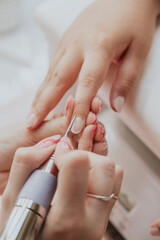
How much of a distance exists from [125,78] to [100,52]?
68 millimetres

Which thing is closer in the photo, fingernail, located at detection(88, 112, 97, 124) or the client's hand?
the client's hand

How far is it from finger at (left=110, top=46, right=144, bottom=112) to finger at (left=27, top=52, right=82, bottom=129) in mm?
86

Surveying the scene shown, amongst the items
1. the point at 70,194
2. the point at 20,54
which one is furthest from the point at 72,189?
the point at 20,54

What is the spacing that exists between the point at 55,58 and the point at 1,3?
1.80 ft

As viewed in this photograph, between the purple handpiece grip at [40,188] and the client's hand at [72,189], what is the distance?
0.01 m

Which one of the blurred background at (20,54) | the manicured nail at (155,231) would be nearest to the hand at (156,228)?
the manicured nail at (155,231)

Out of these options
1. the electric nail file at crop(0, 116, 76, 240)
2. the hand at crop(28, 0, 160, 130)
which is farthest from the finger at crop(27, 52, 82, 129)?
the electric nail file at crop(0, 116, 76, 240)

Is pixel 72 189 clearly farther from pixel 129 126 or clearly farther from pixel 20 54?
pixel 20 54

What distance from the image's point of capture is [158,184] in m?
0.60

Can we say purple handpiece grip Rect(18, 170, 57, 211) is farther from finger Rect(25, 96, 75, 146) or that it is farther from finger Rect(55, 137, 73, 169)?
finger Rect(25, 96, 75, 146)

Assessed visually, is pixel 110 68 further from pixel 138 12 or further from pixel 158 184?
pixel 158 184

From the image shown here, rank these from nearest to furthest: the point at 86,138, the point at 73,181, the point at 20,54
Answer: the point at 73,181 → the point at 86,138 → the point at 20,54

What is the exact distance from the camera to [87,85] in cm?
51

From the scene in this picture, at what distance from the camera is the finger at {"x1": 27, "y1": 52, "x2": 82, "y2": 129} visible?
55cm
